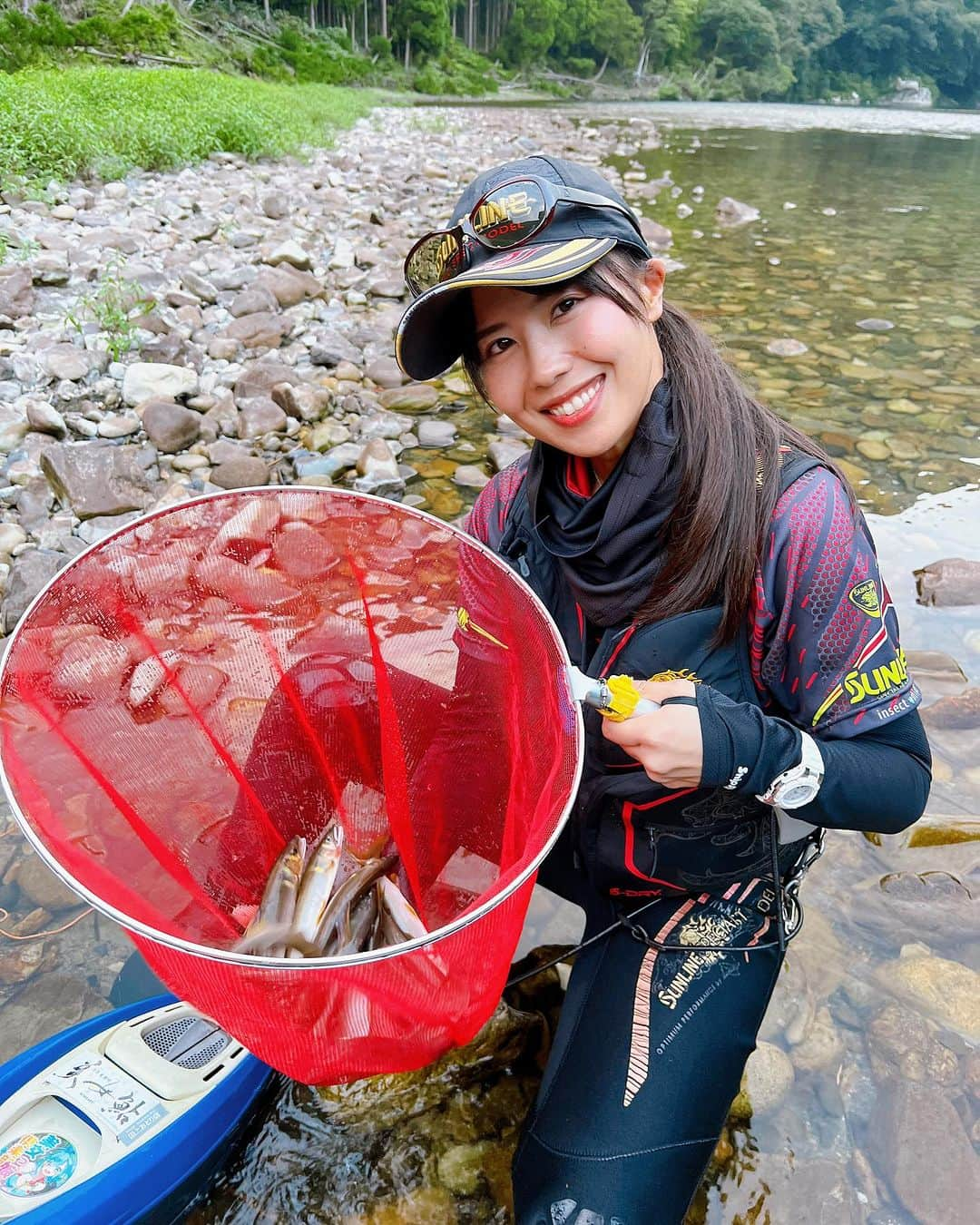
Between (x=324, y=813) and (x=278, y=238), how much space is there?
7385 mm

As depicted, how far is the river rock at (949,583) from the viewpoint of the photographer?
3.77 meters

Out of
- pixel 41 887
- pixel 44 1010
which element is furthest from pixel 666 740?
pixel 41 887

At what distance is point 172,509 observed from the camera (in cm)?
164

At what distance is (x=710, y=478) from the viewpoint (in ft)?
5.11

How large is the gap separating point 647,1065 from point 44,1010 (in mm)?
1455

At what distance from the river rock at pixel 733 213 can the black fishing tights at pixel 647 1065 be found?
11.6 meters

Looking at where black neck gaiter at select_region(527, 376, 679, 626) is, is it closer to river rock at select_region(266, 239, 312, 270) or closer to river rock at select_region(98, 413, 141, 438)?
river rock at select_region(98, 413, 141, 438)

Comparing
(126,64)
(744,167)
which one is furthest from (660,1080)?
(126,64)

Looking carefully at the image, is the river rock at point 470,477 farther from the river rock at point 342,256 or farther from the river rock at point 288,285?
the river rock at point 342,256

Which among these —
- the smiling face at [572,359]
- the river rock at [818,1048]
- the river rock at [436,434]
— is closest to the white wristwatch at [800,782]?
the smiling face at [572,359]

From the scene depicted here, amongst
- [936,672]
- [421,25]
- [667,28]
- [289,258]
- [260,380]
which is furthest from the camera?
[667,28]

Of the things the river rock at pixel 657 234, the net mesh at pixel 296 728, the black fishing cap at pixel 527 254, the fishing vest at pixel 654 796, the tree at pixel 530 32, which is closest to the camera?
the net mesh at pixel 296 728

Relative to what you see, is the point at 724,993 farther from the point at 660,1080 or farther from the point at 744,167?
the point at 744,167

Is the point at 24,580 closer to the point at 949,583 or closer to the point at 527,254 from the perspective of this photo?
the point at 527,254
